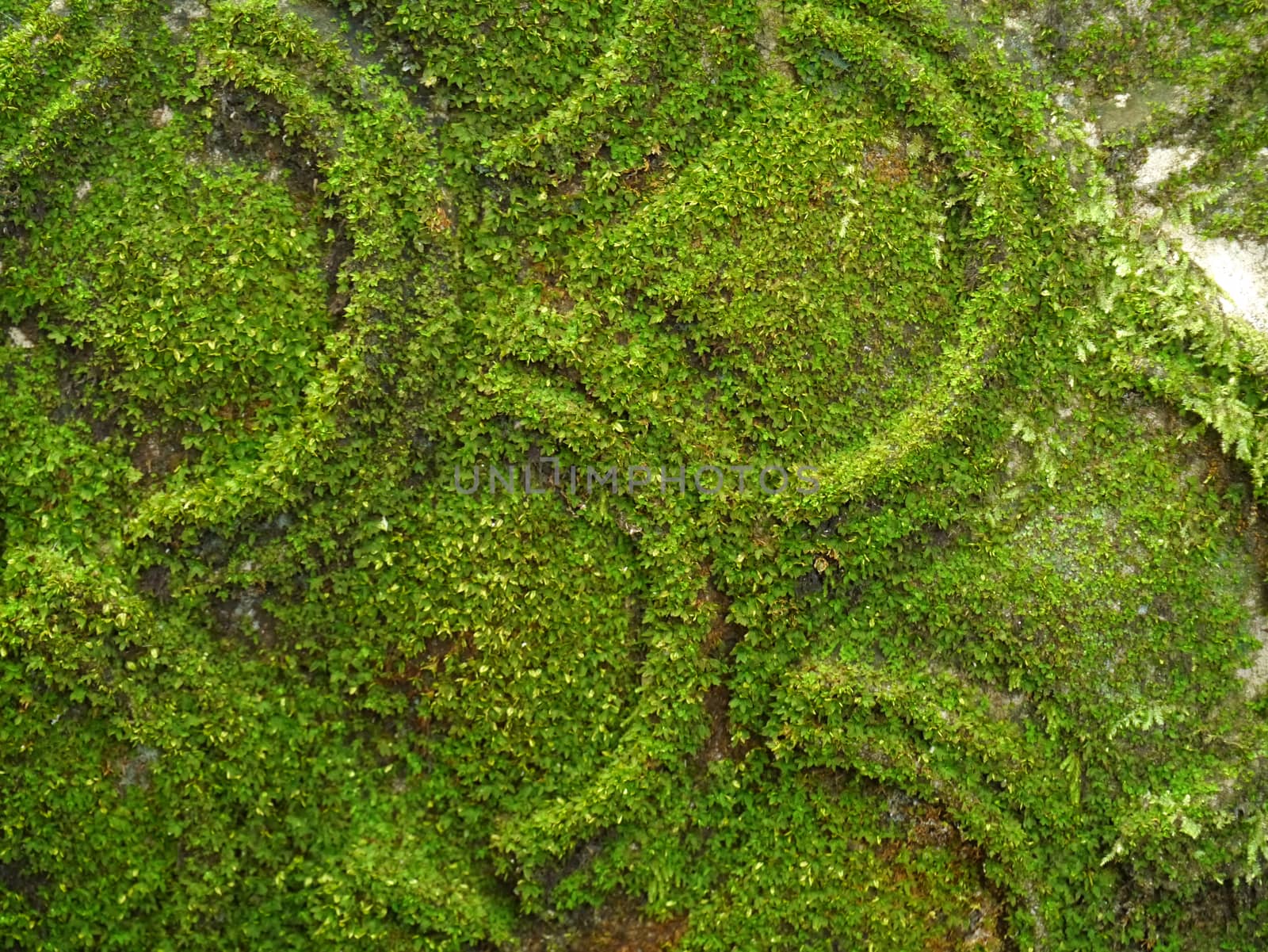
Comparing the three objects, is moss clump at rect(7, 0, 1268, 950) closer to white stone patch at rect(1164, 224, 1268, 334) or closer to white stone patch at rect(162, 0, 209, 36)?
white stone patch at rect(162, 0, 209, 36)

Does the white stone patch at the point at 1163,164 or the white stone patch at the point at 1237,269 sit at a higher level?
the white stone patch at the point at 1163,164

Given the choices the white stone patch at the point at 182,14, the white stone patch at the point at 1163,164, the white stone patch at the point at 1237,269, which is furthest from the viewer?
the white stone patch at the point at 1163,164

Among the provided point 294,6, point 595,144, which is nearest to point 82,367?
point 294,6

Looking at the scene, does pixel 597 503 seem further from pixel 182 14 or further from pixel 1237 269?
pixel 1237 269

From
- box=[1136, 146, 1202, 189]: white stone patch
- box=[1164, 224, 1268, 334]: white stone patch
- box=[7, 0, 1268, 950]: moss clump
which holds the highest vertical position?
box=[1136, 146, 1202, 189]: white stone patch

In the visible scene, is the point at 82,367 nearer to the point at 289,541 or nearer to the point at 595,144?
the point at 289,541

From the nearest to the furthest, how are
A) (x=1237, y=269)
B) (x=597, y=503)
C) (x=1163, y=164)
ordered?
1. (x=597, y=503)
2. (x=1237, y=269)
3. (x=1163, y=164)

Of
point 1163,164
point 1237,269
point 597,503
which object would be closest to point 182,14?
point 597,503

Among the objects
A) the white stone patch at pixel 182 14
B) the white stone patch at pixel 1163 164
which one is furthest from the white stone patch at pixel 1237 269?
the white stone patch at pixel 182 14

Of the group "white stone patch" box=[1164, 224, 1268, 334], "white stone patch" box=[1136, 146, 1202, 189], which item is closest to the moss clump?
"white stone patch" box=[1164, 224, 1268, 334]

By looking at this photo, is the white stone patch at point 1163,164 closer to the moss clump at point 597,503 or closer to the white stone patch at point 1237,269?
the white stone patch at point 1237,269
